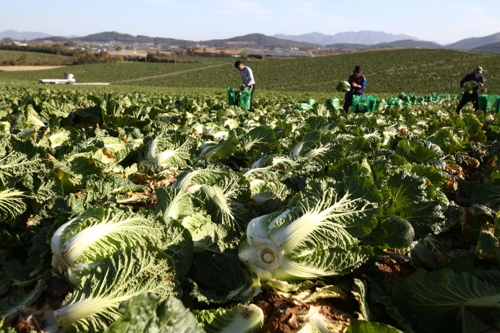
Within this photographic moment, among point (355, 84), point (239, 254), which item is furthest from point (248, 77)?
point (239, 254)

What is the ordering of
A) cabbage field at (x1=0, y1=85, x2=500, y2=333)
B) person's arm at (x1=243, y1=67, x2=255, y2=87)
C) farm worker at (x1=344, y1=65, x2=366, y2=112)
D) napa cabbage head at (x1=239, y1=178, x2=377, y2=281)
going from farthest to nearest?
1. person's arm at (x1=243, y1=67, x2=255, y2=87)
2. farm worker at (x1=344, y1=65, x2=366, y2=112)
3. napa cabbage head at (x1=239, y1=178, x2=377, y2=281)
4. cabbage field at (x1=0, y1=85, x2=500, y2=333)

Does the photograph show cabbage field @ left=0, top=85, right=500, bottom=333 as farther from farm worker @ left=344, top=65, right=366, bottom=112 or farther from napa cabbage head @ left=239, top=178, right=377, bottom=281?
farm worker @ left=344, top=65, right=366, bottom=112

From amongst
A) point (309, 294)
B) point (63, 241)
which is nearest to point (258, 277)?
point (309, 294)

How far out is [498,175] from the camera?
3688 millimetres

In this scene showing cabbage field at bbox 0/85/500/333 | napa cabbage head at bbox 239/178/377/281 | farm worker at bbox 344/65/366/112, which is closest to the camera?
cabbage field at bbox 0/85/500/333

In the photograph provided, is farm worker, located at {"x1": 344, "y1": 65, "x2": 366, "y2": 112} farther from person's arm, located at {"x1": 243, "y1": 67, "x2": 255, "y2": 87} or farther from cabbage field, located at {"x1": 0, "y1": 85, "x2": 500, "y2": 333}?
cabbage field, located at {"x1": 0, "y1": 85, "x2": 500, "y2": 333}

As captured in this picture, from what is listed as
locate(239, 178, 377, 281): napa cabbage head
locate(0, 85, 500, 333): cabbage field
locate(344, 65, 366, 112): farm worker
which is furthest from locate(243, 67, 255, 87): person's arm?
locate(239, 178, 377, 281): napa cabbage head

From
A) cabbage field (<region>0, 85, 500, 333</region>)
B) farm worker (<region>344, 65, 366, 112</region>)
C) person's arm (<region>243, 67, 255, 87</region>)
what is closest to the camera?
cabbage field (<region>0, 85, 500, 333</region>)

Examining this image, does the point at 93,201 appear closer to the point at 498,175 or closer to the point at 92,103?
the point at 498,175

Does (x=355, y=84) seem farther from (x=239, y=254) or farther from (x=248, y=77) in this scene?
(x=239, y=254)

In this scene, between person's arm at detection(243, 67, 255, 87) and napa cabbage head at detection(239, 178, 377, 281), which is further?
person's arm at detection(243, 67, 255, 87)

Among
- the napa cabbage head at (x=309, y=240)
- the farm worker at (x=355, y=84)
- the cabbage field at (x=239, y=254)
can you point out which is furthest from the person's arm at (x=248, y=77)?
the napa cabbage head at (x=309, y=240)

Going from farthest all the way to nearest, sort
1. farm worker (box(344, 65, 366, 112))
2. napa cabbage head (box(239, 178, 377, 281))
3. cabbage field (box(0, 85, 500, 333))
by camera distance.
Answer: farm worker (box(344, 65, 366, 112)) < napa cabbage head (box(239, 178, 377, 281)) < cabbage field (box(0, 85, 500, 333))

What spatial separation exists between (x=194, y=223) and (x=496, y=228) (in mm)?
1859
